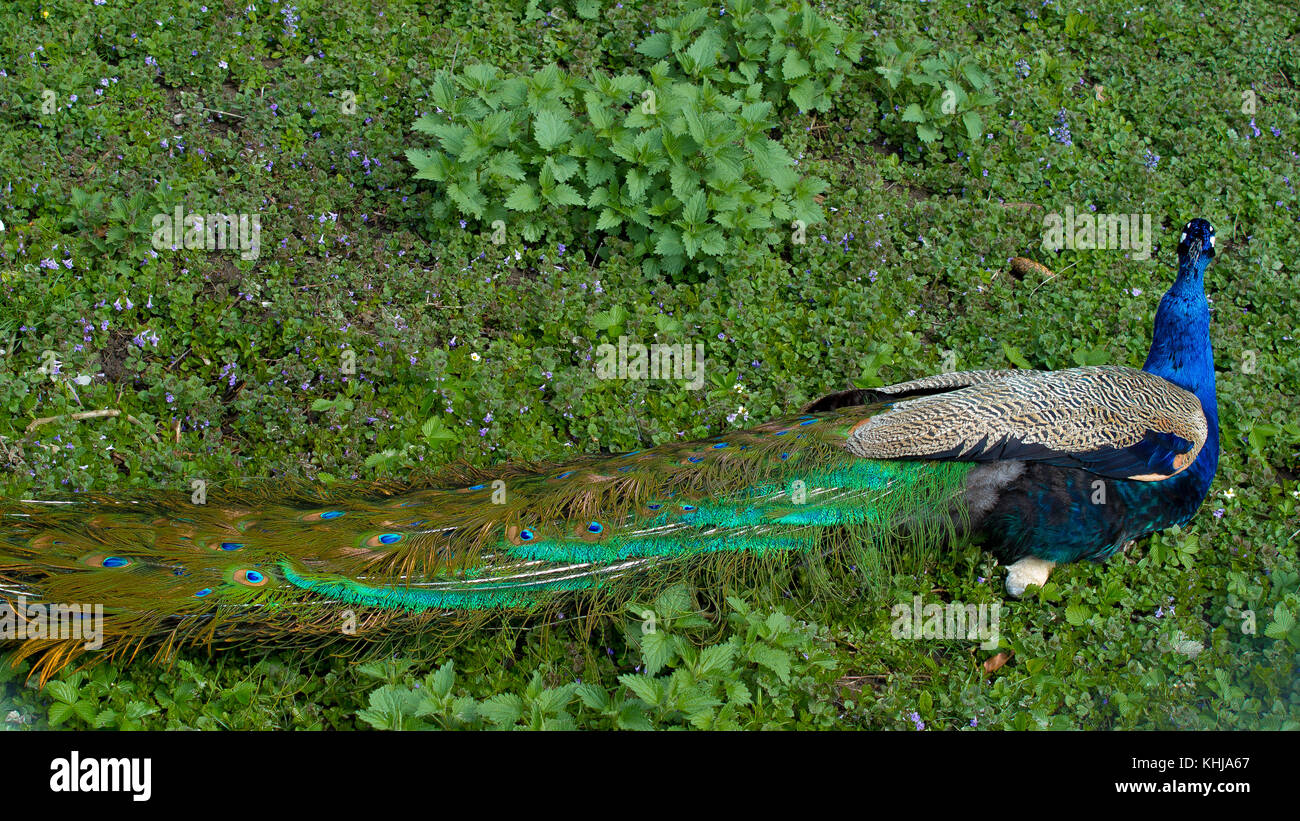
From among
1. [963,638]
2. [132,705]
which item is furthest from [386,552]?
[963,638]

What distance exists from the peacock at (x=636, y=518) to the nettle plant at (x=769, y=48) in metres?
2.20

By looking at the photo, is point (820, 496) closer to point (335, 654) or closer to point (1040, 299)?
point (335, 654)

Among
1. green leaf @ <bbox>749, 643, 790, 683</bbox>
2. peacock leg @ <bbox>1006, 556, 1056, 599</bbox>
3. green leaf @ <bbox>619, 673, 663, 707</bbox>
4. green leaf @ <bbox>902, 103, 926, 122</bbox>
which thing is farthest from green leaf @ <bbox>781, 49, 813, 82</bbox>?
green leaf @ <bbox>619, 673, 663, 707</bbox>

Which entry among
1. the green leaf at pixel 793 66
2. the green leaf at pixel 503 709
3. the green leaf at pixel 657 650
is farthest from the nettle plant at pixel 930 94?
the green leaf at pixel 503 709

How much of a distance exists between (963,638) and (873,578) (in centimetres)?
42

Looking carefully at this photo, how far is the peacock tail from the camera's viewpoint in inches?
116

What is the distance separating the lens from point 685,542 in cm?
326

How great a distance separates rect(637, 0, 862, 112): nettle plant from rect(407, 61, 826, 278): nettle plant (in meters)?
0.55

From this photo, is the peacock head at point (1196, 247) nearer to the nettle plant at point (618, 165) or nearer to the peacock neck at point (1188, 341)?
the peacock neck at point (1188, 341)

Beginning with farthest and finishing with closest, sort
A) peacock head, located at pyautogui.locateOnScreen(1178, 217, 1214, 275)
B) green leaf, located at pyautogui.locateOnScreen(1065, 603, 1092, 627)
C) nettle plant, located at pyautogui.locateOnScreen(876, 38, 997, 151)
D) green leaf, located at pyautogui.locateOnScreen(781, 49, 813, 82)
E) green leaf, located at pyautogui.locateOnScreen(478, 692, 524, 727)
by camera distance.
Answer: nettle plant, located at pyautogui.locateOnScreen(876, 38, 997, 151) < green leaf, located at pyautogui.locateOnScreen(781, 49, 813, 82) < peacock head, located at pyautogui.locateOnScreen(1178, 217, 1214, 275) < green leaf, located at pyautogui.locateOnScreen(1065, 603, 1092, 627) < green leaf, located at pyautogui.locateOnScreen(478, 692, 524, 727)

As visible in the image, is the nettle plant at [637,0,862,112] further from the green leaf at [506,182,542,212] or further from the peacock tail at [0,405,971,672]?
the peacock tail at [0,405,971,672]

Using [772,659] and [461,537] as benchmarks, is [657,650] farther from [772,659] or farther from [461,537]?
[461,537]

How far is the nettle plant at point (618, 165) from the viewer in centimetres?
467

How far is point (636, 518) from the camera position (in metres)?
3.27
